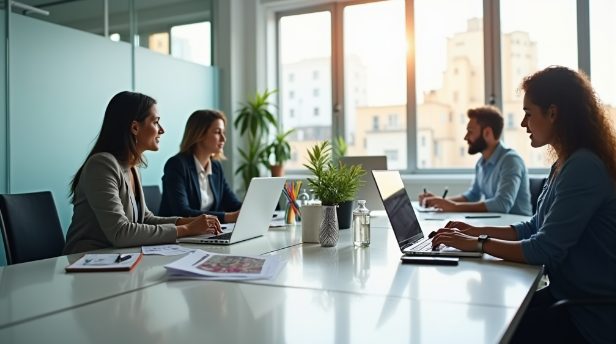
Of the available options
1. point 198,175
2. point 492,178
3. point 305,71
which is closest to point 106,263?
point 198,175

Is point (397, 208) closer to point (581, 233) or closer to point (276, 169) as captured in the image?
point (581, 233)

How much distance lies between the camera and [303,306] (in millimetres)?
1150

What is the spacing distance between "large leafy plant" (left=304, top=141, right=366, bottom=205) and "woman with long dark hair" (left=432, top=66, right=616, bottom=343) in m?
0.51

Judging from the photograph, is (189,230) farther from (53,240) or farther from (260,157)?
(260,157)

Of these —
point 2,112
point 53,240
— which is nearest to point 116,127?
point 53,240

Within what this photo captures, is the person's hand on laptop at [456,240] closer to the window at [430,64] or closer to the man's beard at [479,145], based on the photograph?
the man's beard at [479,145]

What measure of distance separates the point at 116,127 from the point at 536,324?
5.83ft

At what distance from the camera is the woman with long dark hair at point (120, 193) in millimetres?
2039

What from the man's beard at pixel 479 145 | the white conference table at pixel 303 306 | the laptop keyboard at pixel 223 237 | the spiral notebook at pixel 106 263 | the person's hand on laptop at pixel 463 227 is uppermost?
the man's beard at pixel 479 145

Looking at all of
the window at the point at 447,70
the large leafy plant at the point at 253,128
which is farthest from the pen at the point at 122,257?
the window at the point at 447,70

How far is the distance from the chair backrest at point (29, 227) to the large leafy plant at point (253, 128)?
321cm

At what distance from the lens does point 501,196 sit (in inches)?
130

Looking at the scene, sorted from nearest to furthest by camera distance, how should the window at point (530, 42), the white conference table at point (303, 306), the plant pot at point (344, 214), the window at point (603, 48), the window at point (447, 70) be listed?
the white conference table at point (303, 306) → the plant pot at point (344, 214) → the window at point (603, 48) → the window at point (530, 42) → the window at point (447, 70)

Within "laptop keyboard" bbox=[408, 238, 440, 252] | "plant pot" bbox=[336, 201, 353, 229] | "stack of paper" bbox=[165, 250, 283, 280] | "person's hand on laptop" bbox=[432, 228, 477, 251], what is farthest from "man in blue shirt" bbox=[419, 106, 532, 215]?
"stack of paper" bbox=[165, 250, 283, 280]
